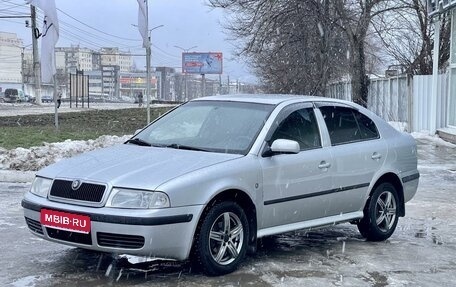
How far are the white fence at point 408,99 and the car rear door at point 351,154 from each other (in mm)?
14026

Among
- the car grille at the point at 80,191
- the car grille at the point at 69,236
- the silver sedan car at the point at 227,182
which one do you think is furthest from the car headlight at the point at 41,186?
the car grille at the point at 69,236

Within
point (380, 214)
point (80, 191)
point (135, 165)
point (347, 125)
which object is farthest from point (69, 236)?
point (380, 214)

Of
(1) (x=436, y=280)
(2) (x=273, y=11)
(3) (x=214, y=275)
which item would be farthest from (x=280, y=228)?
(2) (x=273, y=11)

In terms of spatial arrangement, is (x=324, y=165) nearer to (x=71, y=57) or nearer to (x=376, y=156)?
(x=376, y=156)

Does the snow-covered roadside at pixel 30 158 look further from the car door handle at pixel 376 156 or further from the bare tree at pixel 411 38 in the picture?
the bare tree at pixel 411 38

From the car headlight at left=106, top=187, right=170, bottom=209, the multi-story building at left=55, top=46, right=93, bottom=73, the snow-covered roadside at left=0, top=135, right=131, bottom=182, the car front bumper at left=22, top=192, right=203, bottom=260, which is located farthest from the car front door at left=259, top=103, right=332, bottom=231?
the multi-story building at left=55, top=46, right=93, bottom=73

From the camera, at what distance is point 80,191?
512 centimetres

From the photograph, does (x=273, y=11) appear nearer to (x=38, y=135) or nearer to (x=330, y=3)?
(x=330, y=3)

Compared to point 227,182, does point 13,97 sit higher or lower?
higher

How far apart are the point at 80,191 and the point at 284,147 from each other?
1.81 metres

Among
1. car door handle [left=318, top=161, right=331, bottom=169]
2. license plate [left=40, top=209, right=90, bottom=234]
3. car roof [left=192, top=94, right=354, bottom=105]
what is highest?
car roof [left=192, top=94, right=354, bottom=105]

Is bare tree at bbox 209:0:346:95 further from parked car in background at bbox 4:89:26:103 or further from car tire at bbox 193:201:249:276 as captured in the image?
parked car in background at bbox 4:89:26:103

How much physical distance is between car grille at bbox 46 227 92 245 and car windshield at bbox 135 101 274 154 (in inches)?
51.7

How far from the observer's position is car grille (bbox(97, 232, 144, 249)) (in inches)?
195
